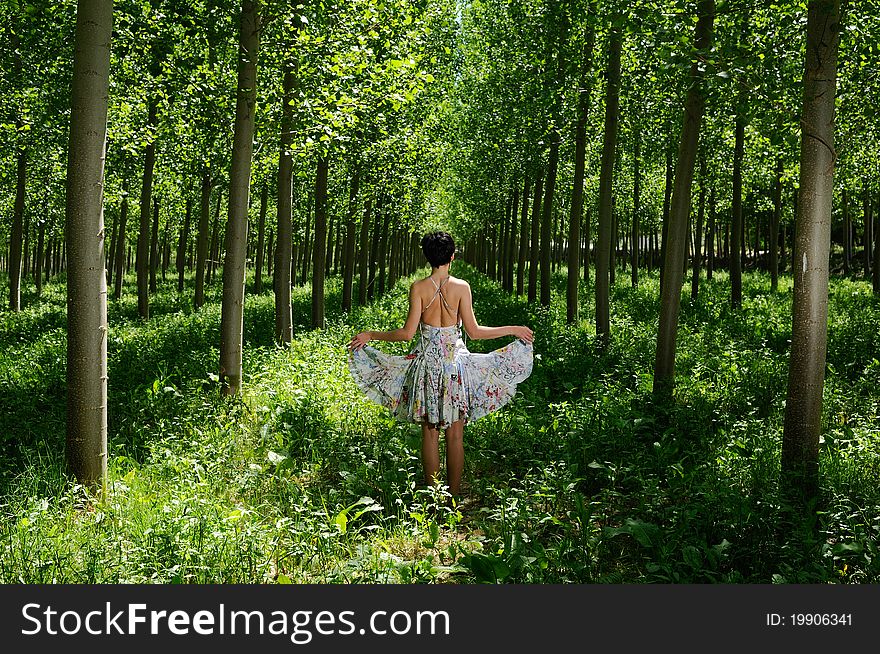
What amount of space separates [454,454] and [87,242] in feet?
11.4

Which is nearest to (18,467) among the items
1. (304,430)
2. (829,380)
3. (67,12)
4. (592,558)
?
(304,430)

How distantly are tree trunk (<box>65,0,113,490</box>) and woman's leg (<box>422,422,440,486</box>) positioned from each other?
271cm

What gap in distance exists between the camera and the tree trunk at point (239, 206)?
8.56 meters

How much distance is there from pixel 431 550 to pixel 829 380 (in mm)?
6788

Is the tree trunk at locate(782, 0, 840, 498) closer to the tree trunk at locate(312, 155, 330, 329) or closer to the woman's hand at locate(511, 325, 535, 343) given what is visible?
the woman's hand at locate(511, 325, 535, 343)

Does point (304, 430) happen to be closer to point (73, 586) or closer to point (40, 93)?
point (73, 586)

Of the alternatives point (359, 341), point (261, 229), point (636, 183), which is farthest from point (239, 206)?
point (636, 183)

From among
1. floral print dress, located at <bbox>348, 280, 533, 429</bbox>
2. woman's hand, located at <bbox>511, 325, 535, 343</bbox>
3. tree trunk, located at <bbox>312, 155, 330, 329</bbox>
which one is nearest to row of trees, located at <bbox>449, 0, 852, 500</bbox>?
woman's hand, located at <bbox>511, 325, 535, 343</bbox>

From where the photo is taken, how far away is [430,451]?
20.2 feet

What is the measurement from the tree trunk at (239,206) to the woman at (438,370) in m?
Answer: 2.89

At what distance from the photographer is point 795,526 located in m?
5.10

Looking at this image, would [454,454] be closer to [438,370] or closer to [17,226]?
[438,370]

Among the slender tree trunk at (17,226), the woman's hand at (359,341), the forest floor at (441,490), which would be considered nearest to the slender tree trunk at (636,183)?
the forest floor at (441,490)

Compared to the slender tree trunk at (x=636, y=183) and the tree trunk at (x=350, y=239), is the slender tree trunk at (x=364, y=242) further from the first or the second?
the slender tree trunk at (x=636, y=183)
